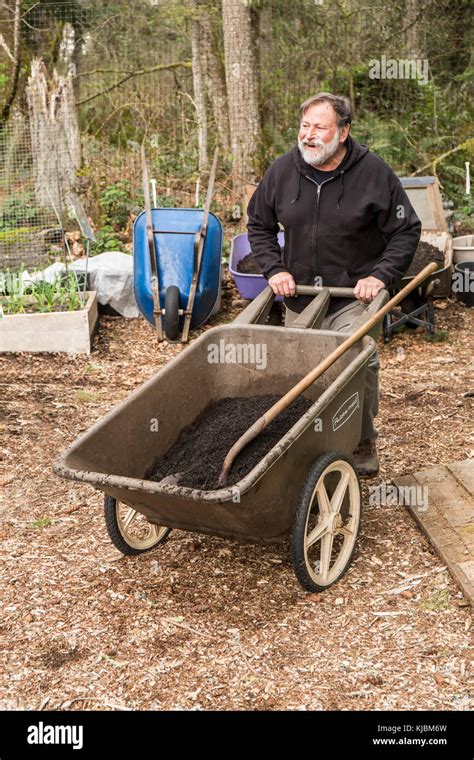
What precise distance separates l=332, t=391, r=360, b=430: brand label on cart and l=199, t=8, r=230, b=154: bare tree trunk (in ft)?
23.0

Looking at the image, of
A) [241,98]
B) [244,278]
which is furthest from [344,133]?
[241,98]

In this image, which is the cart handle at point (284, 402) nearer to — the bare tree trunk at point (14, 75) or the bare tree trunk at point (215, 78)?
the bare tree trunk at point (215, 78)

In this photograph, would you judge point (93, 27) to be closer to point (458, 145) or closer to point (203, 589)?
point (458, 145)

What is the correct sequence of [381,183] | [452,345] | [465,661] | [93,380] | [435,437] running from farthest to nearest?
1. [452,345]
2. [93,380]
3. [435,437]
4. [381,183]
5. [465,661]

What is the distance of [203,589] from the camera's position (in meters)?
3.35

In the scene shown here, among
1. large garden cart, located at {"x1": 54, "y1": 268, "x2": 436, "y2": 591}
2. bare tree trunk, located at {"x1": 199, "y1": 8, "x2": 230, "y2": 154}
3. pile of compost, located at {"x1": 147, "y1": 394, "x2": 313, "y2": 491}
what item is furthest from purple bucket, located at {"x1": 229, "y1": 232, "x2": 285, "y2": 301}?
bare tree trunk, located at {"x1": 199, "y1": 8, "x2": 230, "y2": 154}

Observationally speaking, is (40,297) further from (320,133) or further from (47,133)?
(320,133)

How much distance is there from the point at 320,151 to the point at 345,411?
120 cm

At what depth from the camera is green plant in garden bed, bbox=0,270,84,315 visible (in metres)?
6.38

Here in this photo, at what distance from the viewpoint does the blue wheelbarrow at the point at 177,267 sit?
6.60 meters

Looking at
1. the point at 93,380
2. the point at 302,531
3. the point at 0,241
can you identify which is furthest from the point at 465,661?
the point at 0,241

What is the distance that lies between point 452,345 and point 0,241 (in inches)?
155

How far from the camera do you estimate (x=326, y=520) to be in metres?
3.24

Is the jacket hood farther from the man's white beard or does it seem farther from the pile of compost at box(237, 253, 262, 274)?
the pile of compost at box(237, 253, 262, 274)
